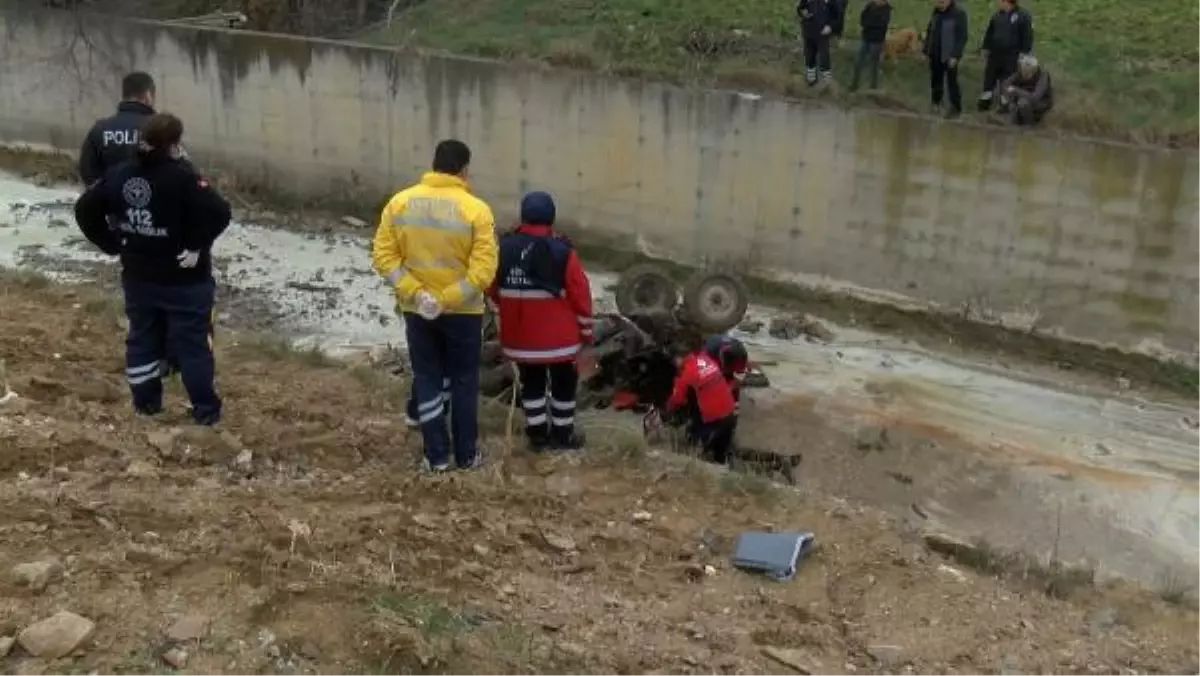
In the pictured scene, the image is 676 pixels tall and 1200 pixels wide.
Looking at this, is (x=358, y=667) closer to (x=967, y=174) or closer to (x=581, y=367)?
(x=581, y=367)

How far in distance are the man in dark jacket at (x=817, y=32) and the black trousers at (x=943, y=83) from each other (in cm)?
121

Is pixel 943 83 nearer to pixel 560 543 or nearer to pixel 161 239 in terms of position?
pixel 560 543

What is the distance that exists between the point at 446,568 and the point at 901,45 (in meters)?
11.4

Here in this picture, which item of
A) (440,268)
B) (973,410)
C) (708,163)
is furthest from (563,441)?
(708,163)

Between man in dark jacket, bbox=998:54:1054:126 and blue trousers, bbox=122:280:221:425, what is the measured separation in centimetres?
917

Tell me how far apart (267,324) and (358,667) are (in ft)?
27.7

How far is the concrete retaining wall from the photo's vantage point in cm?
1205

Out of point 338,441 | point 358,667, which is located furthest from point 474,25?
point 358,667

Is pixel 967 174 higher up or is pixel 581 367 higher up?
pixel 967 174

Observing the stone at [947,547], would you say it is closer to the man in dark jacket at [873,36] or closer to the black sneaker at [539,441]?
the black sneaker at [539,441]

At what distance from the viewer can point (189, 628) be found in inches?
163

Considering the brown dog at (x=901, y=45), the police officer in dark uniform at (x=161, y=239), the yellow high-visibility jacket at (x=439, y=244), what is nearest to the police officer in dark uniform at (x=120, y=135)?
the police officer in dark uniform at (x=161, y=239)

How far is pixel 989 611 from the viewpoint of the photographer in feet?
17.4

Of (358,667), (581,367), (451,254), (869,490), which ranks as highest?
(451,254)
